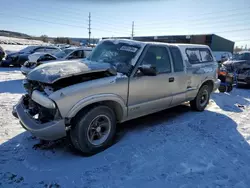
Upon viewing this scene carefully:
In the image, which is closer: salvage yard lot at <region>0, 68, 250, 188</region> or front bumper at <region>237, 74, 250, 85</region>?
salvage yard lot at <region>0, 68, 250, 188</region>

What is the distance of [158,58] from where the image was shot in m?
4.52

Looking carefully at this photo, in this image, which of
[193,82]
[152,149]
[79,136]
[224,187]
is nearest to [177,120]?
[193,82]

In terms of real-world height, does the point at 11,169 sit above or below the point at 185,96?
below

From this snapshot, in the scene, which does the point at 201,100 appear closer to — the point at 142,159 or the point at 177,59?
the point at 177,59

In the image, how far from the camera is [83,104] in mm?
Answer: 3180

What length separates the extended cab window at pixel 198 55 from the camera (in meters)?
5.44

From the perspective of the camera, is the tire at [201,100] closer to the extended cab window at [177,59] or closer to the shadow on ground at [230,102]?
the shadow on ground at [230,102]

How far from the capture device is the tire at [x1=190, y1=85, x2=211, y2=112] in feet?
19.5

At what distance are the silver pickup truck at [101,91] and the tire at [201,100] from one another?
94 cm

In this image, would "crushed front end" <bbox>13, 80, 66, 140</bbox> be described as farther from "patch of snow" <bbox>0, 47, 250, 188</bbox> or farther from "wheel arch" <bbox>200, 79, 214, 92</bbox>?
"wheel arch" <bbox>200, 79, 214, 92</bbox>

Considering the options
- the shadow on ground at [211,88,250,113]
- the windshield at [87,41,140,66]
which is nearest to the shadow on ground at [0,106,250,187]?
the windshield at [87,41,140,66]

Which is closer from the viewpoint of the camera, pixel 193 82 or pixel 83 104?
pixel 83 104

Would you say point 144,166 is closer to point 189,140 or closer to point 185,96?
point 189,140

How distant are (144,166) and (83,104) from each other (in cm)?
135
